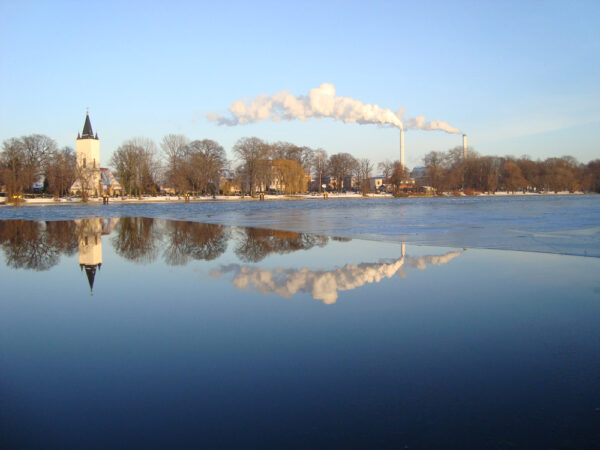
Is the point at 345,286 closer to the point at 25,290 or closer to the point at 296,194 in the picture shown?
the point at 25,290

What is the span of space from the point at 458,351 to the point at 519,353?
0.54m

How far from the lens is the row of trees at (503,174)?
110 metres

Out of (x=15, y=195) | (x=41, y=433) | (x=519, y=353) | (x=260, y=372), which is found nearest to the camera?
(x=41, y=433)

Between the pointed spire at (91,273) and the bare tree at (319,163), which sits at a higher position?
the bare tree at (319,163)

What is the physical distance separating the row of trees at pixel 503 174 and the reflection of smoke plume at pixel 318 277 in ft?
341

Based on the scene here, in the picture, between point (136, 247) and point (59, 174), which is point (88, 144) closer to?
point (59, 174)

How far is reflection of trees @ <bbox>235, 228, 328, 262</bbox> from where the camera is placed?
1138 cm

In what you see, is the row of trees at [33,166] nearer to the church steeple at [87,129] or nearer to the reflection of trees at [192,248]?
the church steeple at [87,129]

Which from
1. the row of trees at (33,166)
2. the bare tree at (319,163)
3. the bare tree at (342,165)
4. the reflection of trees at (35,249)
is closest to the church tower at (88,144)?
the row of trees at (33,166)

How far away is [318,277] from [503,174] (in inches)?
4648

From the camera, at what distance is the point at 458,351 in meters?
4.39

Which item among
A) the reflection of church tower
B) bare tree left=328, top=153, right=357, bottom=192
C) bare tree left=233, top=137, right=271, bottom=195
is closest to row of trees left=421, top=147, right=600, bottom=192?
bare tree left=328, top=153, right=357, bottom=192

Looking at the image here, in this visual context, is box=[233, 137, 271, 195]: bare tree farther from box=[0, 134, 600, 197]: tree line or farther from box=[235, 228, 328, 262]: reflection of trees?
box=[235, 228, 328, 262]: reflection of trees

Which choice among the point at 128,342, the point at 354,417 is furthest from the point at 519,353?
the point at 128,342
